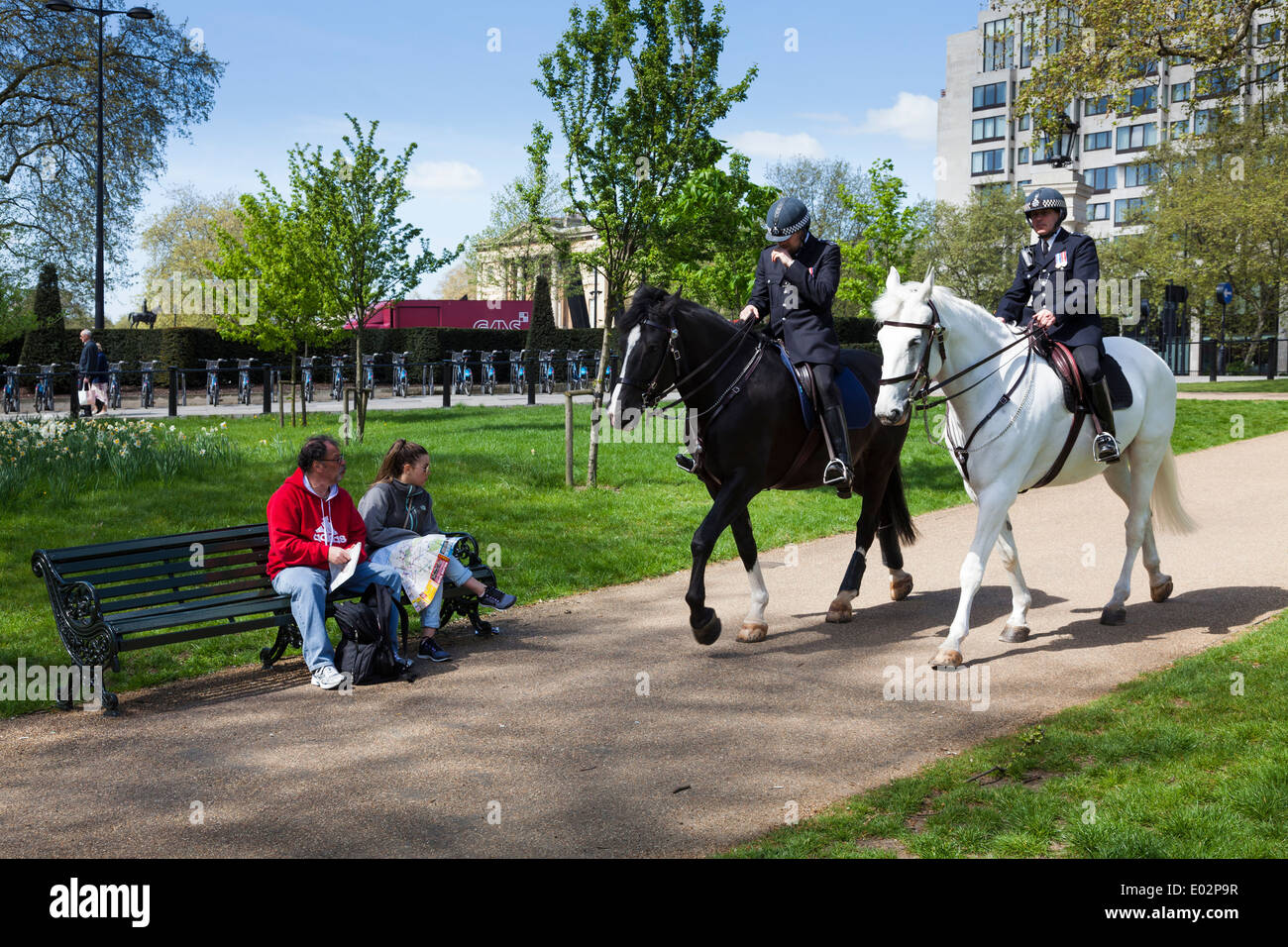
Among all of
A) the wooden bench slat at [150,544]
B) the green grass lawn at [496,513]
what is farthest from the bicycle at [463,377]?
the wooden bench slat at [150,544]

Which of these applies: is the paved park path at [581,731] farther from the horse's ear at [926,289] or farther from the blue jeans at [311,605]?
the horse's ear at [926,289]

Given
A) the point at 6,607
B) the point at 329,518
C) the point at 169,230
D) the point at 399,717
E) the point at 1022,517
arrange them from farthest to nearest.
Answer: the point at 169,230 < the point at 1022,517 < the point at 6,607 < the point at 329,518 < the point at 399,717

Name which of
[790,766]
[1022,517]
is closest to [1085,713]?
[790,766]

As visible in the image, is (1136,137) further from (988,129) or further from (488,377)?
(488,377)

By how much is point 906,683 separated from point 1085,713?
3.43ft

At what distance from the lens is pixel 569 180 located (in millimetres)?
13492

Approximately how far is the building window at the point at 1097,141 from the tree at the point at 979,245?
81.0ft

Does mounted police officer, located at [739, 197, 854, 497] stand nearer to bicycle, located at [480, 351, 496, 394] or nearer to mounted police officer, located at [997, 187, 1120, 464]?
mounted police officer, located at [997, 187, 1120, 464]

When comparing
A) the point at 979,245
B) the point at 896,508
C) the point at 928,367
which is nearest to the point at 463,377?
the point at 896,508

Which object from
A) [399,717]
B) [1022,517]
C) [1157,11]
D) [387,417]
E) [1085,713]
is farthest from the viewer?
[387,417]

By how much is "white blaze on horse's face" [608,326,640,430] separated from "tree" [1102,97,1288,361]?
96.5ft
